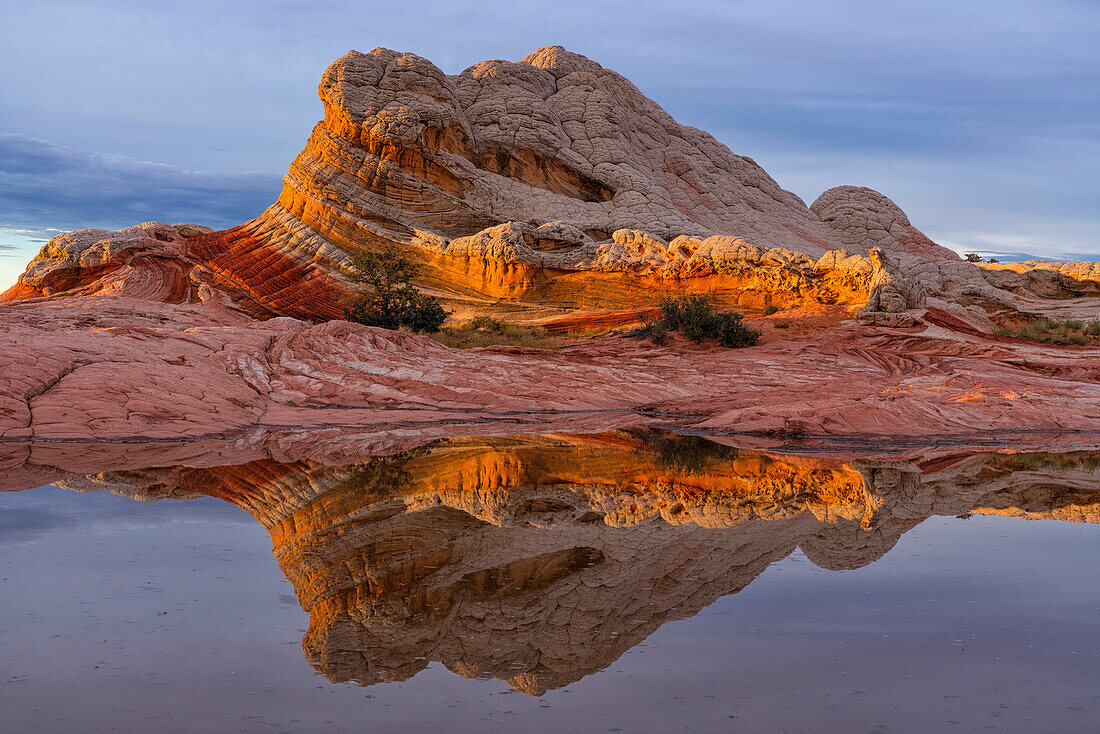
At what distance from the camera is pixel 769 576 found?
647cm

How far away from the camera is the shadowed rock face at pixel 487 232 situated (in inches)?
1174

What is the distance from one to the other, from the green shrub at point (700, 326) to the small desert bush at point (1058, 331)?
26.9ft

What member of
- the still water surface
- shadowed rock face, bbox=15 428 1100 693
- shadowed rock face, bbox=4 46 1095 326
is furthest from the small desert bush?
the still water surface

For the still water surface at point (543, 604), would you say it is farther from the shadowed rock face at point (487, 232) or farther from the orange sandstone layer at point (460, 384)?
the shadowed rock face at point (487, 232)

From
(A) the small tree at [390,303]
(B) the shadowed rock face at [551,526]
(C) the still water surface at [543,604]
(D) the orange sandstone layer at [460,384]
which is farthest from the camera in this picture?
(A) the small tree at [390,303]

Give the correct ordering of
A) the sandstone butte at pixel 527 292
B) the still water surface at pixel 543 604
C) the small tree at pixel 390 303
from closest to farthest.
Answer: the still water surface at pixel 543 604, the sandstone butte at pixel 527 292, the small tree at pixel 390 303

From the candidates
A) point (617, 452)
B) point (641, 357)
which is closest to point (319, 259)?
point (641, 357)

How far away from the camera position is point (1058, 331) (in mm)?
26859

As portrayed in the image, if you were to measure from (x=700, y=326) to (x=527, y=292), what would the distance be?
7911 millimetres

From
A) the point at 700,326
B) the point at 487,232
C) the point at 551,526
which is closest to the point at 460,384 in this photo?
the point at 551,526

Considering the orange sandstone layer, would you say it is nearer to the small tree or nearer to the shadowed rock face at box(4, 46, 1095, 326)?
the small tree

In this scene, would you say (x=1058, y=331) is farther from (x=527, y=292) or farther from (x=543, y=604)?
(x=543, y=604)

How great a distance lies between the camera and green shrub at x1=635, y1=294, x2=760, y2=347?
25016mm

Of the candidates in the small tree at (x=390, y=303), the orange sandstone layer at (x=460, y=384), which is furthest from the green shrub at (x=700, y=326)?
the small tree at (x=390, y=303)
